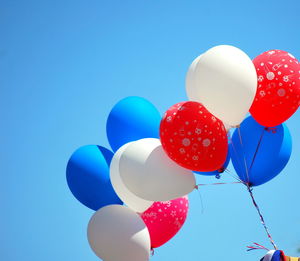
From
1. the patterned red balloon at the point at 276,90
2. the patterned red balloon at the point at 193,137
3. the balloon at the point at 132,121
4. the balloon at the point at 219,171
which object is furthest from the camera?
the balloon at the point at 132,121

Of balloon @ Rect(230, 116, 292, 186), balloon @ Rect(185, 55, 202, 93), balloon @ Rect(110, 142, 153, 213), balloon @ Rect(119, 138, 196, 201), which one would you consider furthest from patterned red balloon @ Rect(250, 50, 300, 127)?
balloon @ Rect(110, 142, 153, 213)

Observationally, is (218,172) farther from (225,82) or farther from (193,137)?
(225,82)

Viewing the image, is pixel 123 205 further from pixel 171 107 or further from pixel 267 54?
pixel 267 54

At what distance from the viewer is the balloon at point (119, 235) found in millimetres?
4367

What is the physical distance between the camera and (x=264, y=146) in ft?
14.0

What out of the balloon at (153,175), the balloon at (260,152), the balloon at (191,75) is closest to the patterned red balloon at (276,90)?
the balloon at (260,152)

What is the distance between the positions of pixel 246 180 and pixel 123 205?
116 cm

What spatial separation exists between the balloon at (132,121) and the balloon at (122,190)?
21cm

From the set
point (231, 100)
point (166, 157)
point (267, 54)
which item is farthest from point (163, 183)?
point (267, 54)

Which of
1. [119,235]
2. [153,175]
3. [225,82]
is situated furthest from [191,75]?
[119,235]

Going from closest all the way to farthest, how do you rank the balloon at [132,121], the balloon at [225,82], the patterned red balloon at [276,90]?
the balloon at [225,82]
the patterned red balloon at [276,90]
the balloon at [132,121]

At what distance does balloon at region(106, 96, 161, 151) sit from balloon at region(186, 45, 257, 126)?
0.81 meters

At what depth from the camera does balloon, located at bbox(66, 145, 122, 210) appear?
15.2 feet

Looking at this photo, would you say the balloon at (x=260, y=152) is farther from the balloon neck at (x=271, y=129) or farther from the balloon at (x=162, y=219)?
the balloon at (x=162, y=219)
